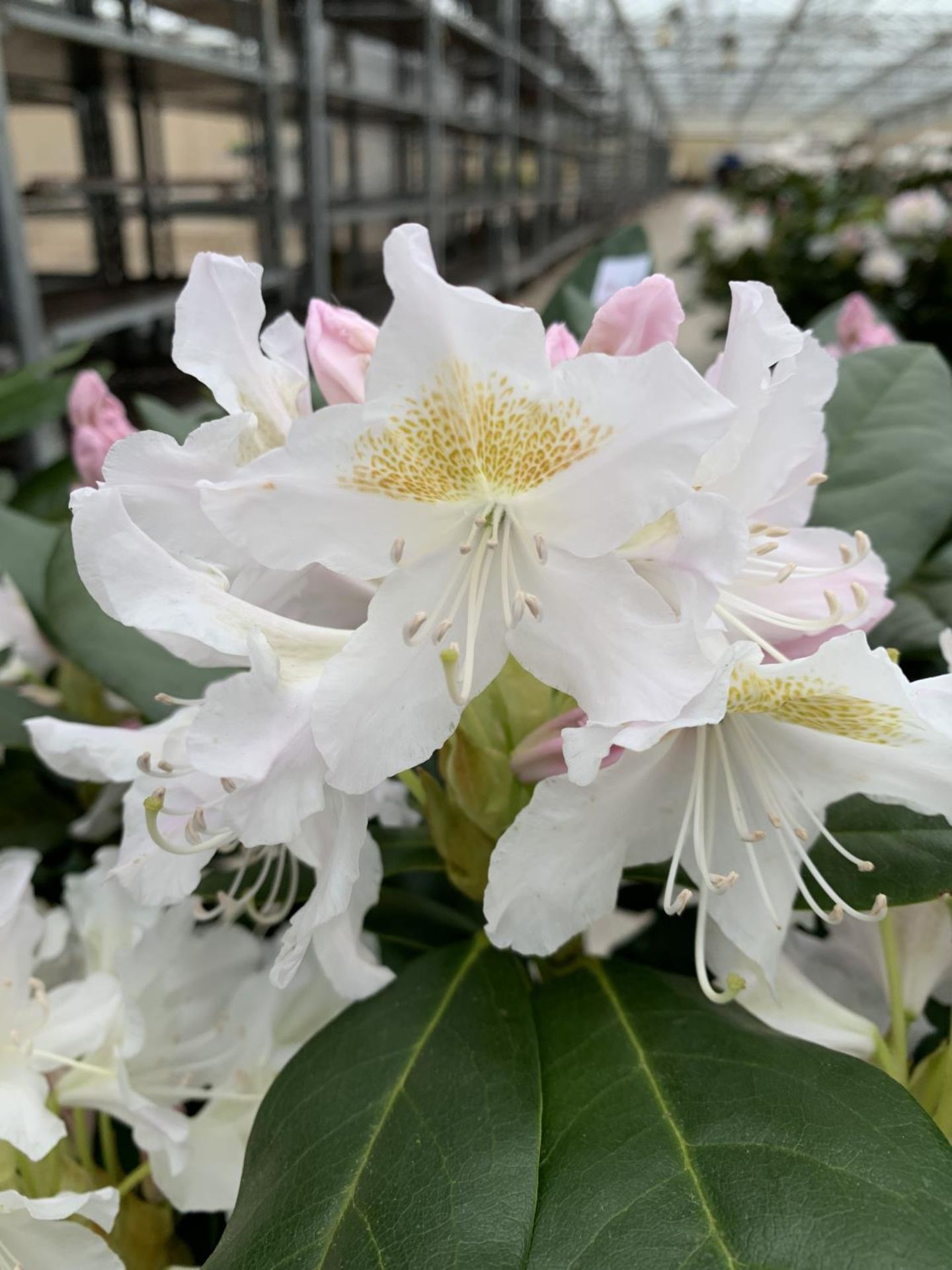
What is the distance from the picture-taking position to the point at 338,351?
480 millimetres

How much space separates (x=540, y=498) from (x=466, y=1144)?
0.88 feet

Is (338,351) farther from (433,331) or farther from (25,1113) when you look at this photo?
(25,1113)

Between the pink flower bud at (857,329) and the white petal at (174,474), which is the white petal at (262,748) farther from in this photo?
the pink flower bud at (857,329)

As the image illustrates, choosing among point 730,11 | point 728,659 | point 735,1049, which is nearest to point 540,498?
point 728,659

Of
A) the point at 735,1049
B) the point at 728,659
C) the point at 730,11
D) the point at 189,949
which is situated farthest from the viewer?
the point at 730,11

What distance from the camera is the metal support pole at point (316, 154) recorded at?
402 cm

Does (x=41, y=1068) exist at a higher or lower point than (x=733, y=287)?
lower

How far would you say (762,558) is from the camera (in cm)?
49

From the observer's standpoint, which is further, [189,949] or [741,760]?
[189,949]

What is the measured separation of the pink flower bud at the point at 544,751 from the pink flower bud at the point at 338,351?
0.55ft

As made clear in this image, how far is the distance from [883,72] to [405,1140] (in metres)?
18.8

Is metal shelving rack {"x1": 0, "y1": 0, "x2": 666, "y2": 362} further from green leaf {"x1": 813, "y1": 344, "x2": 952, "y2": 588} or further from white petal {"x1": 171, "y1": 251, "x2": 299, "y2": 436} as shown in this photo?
green leaf {"x1": 813, "y1": 344, "x2": 952, "y2": 588}

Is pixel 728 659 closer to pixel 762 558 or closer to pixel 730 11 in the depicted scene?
pixel 762 558

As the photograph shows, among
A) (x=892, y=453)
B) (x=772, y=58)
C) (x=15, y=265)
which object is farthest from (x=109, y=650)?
(x=772, y=58)
